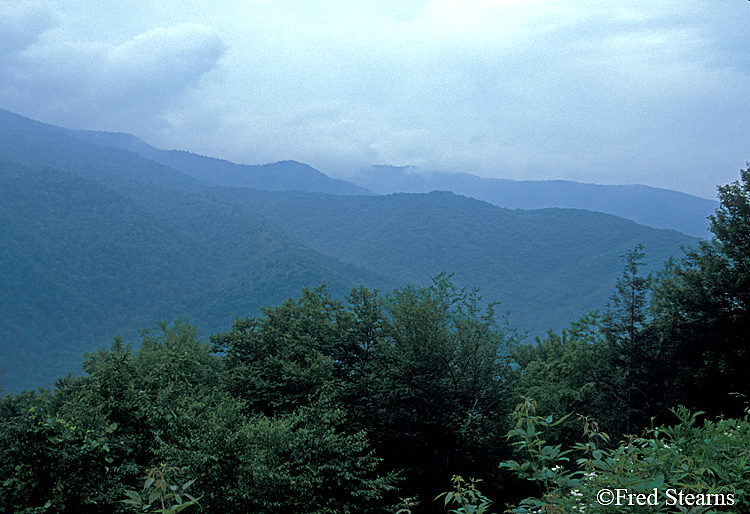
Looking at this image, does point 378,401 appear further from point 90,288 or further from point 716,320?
point 90,288

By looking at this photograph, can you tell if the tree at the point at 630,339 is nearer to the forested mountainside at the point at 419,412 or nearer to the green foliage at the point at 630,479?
the forested mountainside at the point at 419,412

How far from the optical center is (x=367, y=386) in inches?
987

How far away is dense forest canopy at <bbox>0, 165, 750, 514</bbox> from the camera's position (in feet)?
44.2

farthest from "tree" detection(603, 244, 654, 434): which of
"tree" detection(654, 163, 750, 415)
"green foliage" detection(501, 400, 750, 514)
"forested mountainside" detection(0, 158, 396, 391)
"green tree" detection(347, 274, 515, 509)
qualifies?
"forested mountainside" detection(0, 158, 396, 391)

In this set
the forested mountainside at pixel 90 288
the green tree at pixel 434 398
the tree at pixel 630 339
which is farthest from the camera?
the forested mountainside at pixel 90 288

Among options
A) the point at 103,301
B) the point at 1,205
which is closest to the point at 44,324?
the point at 103,301

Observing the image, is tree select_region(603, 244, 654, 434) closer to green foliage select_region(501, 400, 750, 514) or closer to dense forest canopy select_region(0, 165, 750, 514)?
dense forest canopy select_region(0, 165, 750, 514)

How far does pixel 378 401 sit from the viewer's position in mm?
23766

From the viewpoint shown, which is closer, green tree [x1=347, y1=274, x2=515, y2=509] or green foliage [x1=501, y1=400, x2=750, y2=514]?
green foliage [x1=501, y1=400, x2=750, y2=514]

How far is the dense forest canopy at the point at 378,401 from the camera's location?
44.2 feet

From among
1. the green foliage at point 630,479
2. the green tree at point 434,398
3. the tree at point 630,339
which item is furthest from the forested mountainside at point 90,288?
the green foliage at point 630,479

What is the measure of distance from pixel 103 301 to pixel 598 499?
663 ft

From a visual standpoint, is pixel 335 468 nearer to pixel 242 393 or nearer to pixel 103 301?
pixel 242 393

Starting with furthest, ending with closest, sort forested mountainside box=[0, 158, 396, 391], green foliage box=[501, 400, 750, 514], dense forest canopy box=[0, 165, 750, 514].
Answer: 1. forested mountainside box=[0, 158, 396, 391]
2. dense forest canopy box=[0, 165, 750, 514]
3. green foliage box=[501, 400, 750, 514]
